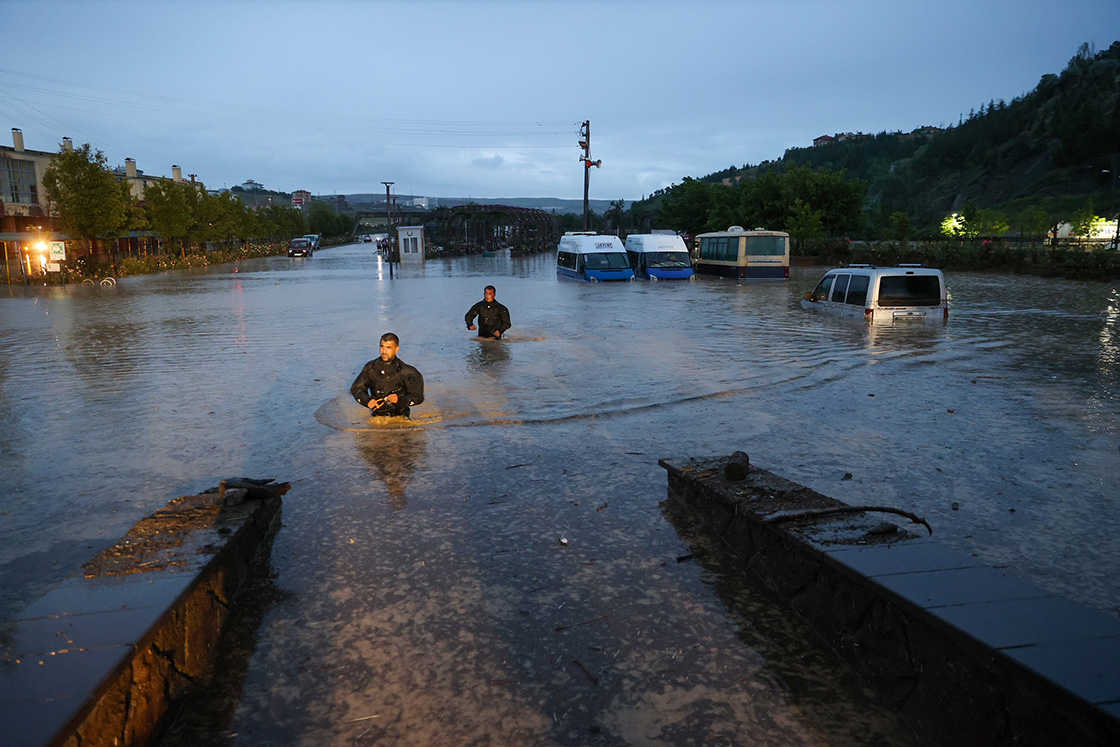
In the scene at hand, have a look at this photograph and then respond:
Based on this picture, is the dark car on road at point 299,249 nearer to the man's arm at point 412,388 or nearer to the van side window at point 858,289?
the van side window at point 858,289

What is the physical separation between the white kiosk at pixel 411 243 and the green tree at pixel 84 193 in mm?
20595

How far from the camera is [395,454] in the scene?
7.89 m

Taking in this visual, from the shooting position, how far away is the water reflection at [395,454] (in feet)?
22.5

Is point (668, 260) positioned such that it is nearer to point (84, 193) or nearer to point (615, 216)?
point (84, 193)

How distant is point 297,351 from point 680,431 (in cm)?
905

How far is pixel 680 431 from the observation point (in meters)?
8.70

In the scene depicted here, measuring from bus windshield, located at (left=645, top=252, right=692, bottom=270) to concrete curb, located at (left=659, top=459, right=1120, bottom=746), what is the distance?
31.9m

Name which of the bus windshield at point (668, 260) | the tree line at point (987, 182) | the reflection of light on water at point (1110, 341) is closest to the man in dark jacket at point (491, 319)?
the reflection of light on water at point (1110, 341)

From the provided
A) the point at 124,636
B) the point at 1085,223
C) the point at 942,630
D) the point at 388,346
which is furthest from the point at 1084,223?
the point at 124,636

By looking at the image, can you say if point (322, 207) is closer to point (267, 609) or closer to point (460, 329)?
point (460, 329)

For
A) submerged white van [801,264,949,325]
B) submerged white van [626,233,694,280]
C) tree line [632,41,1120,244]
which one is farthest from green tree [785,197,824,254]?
submerged white van [801,264,949,325]

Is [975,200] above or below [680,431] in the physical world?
above

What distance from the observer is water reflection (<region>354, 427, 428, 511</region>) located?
686 centimetres

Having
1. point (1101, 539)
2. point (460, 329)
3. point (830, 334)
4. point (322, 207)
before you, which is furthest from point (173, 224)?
point (322, 207)
